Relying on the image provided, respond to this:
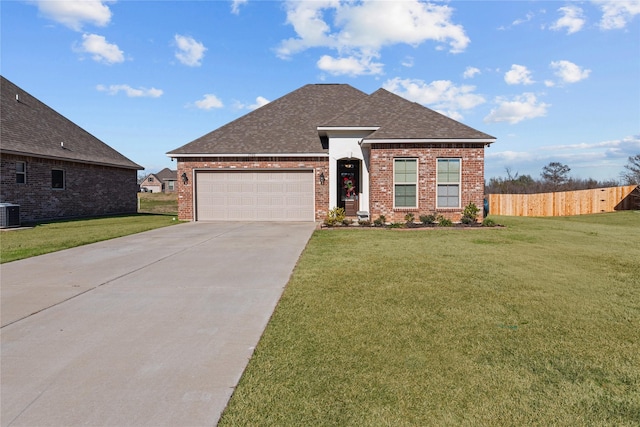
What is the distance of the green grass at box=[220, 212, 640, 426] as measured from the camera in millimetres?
2654

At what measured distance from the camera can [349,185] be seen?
17.8 meters

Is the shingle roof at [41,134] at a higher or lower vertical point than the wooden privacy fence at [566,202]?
higher

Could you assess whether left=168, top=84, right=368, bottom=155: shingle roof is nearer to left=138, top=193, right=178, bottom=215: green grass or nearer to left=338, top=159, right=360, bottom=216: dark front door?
left=338, top=159, right=360, bottom=216: dark front door

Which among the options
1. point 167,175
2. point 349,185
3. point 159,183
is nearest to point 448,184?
point 349,185

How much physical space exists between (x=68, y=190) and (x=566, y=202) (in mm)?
32648

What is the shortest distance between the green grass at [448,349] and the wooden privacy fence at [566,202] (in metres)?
22.0

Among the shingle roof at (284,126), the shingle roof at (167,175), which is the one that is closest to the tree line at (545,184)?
the shingle roof at (284,126)

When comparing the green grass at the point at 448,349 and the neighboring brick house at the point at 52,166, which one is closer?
the green grass at the point at 448,349

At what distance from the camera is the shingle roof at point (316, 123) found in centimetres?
1555

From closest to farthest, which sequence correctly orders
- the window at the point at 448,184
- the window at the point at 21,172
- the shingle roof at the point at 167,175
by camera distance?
the window at the point at 448,184, the window at the point at 21,172, the shingle roof at the point at 167,175

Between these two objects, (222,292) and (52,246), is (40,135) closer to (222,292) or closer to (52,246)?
(52,246)

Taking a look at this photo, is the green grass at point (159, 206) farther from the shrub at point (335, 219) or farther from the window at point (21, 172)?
the shrub at point (335, 219)

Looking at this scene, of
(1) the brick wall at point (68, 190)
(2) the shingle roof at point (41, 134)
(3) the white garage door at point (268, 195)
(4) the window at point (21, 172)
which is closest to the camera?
(1) the brick wall at point (68, 190)

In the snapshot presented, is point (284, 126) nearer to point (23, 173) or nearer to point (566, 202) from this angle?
point (23, 173)
